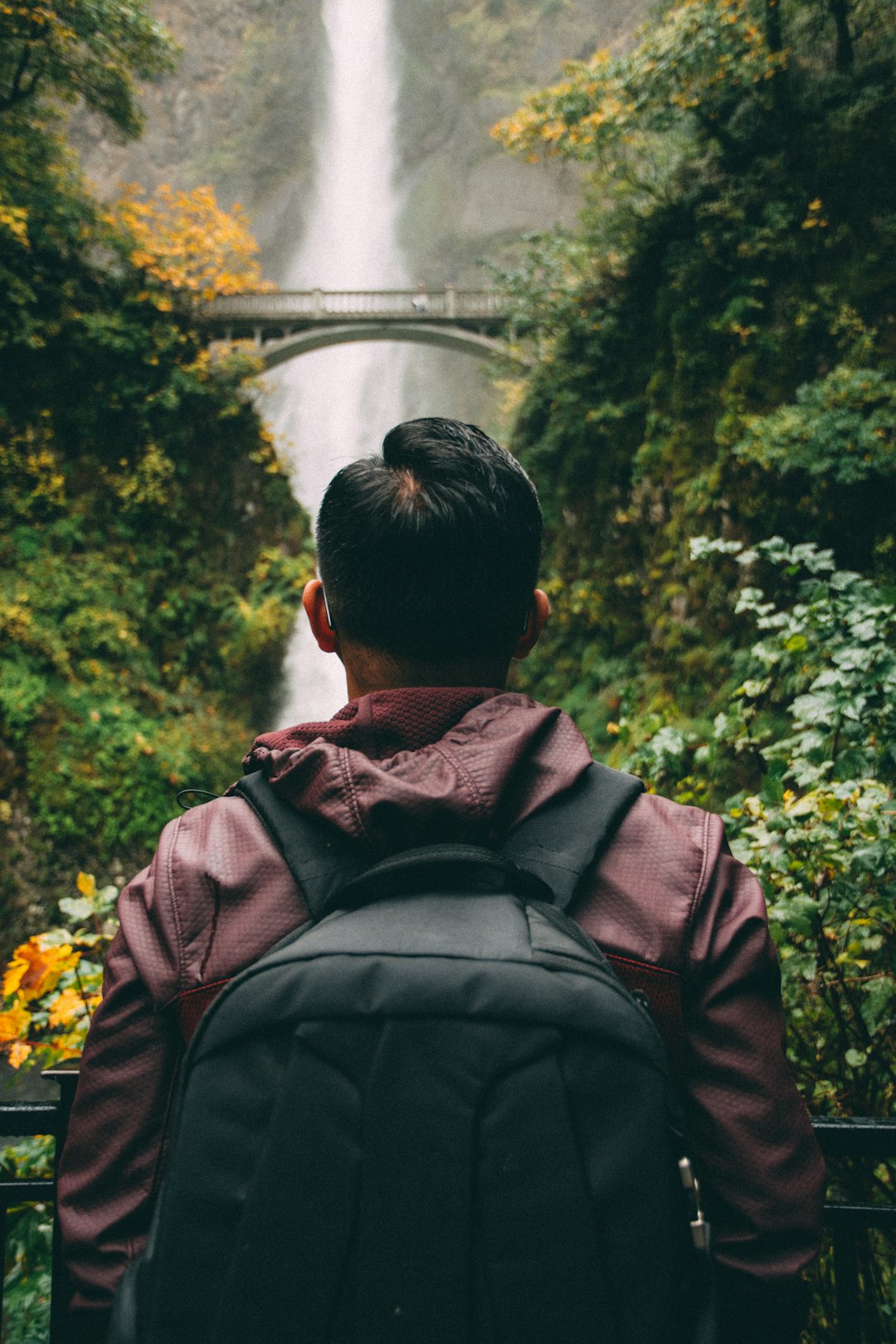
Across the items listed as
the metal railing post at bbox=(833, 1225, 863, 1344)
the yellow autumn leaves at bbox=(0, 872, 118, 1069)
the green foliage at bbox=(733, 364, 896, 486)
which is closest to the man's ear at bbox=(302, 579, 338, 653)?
the yellow autumn leaves at bbox=(0, 872, 118, 1069)

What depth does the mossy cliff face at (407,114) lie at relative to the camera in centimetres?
2584

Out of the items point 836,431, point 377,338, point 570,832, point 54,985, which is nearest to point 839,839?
point 570,832

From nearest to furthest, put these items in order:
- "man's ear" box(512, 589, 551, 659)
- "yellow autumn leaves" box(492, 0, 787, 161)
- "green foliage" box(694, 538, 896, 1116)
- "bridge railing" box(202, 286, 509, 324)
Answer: "man's ear" box(512, 589, 551, 659) < "green foliage" box(694, 538, 896, 1116) < "yellow autumn leaves" box(492, 0, 787, 161) < "bridge railing" box(202, 286, 509, 324)

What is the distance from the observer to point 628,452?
880cm

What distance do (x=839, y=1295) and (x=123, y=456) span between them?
40.3 feet

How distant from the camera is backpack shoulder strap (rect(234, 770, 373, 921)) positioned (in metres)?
0.93

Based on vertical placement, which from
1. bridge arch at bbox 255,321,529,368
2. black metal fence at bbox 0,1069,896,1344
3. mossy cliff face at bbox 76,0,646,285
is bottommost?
black metal fence at bbox 0,1069,896,1344

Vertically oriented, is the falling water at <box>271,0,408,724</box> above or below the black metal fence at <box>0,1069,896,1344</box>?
above

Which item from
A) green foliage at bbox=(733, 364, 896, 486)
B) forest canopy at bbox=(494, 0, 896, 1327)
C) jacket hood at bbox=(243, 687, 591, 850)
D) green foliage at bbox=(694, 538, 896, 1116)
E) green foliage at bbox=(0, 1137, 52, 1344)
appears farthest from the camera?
green foliage at bbox=(733, 364, 896, 486)

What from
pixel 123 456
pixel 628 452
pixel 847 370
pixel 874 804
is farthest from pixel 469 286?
pixel 874 804

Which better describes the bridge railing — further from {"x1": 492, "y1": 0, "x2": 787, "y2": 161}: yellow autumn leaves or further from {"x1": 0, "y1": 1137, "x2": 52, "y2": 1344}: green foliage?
{"x1": 0, "y1": 1137, "x2": 52, "y2": 1344}: green foliage

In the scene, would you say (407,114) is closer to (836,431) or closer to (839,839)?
(836,431)

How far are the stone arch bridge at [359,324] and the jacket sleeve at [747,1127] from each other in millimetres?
13787

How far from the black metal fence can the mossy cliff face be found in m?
28.3
